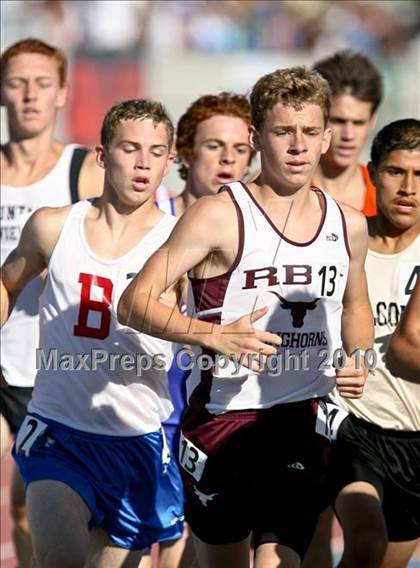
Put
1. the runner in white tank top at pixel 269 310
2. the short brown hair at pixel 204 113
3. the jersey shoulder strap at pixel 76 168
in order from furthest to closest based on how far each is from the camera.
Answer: the jersey shoulder strap at pixel 76 168 < the short brown hair at pixel 204 113 < the runner in white tank top at pixel 269 310

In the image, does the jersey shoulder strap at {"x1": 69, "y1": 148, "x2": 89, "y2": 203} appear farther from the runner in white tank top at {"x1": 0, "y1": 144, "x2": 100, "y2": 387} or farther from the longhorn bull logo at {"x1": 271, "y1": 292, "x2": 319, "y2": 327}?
the longhorn bull logo at {"x1": 271, "y1": 292, "x2": 319, "y2": 327}

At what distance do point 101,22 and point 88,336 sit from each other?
14.1m

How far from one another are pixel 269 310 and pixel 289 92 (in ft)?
2.55

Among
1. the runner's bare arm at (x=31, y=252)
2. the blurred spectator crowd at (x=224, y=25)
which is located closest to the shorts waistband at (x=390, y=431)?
the runner's bare arm at (x=31, y=252)

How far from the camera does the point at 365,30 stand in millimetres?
20984

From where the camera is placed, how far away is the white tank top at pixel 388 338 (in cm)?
527

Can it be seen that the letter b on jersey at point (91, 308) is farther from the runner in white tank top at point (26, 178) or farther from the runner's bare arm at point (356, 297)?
the runner in white tank top at point (26, 178)

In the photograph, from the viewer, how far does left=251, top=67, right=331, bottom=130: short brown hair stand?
4473 mm

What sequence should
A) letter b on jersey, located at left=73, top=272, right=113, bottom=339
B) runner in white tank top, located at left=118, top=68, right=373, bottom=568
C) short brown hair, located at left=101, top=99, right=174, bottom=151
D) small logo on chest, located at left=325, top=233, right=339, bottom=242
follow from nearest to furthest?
runner in white tank top, located at left=118, top=68, right=373, bottom=568, small logo on chest, located at left=325, top=233, right=339, bottom=242, letter b on jersey, located at left=73, top=272, right=113, bottom=339, short brown hair, located at left=101, top=99, right=174, bottom=151

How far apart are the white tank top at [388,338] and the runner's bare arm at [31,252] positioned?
132 centimetres

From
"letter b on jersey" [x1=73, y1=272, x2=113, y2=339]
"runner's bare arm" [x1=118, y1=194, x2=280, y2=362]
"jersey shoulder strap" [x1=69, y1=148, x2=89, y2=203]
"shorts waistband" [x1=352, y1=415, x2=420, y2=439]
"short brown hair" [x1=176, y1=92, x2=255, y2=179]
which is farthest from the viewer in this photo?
"jersey shoulder strap" [x1=69, y1=148, x2=89, y2=203]

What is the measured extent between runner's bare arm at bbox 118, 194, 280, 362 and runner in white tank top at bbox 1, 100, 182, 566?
1.98 feet

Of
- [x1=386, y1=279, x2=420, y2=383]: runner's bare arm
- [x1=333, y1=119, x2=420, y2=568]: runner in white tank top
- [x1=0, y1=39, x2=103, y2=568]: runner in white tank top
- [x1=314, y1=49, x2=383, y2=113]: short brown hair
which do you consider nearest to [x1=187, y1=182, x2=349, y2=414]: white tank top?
[x1=386, y1=279, x2=420, y2=383]: runner's bare arm

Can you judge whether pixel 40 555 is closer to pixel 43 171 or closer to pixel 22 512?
pixel 22 512
